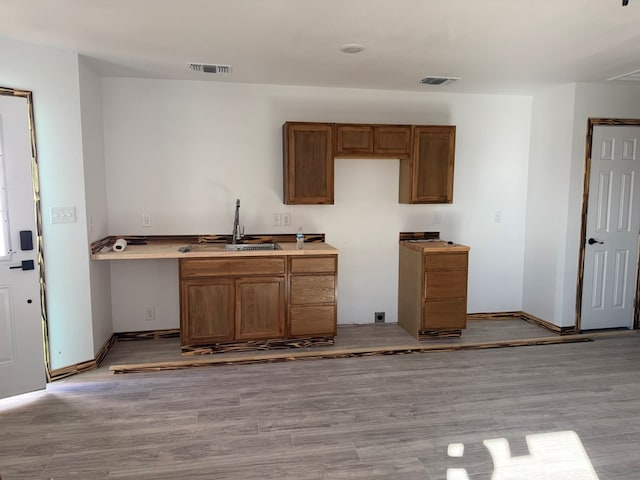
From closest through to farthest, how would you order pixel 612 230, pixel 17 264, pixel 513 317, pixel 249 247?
pixel 17 264 → pixel 249 247 → pixel 612 230 → pixel 513 317

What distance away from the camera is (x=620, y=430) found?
274cm

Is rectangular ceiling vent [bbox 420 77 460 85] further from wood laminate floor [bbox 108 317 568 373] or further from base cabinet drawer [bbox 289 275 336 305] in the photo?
wood laminate floor [bbox 108 317 568 373]

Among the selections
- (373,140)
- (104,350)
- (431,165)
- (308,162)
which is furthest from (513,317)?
(104,350)

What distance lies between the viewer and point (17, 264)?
3102mm

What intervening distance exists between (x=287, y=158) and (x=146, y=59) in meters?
1.40

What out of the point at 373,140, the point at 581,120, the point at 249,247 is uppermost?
the point at 581,120

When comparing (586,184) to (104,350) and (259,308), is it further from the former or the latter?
(104,350)

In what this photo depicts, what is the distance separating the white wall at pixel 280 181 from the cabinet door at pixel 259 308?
75cm

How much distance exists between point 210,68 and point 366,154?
1.59 metres

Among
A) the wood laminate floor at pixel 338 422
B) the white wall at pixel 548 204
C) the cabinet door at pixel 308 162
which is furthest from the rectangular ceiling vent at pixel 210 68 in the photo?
the white wall at pixel 548 204

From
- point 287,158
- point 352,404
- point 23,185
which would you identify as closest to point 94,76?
point 23,185

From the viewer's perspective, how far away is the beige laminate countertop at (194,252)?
12.0ft

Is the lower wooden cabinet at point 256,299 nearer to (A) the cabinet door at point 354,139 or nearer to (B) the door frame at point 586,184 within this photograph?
(A) the cabinet door at point 354,139

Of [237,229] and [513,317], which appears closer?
[237,229]
